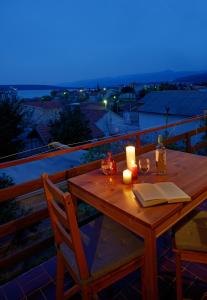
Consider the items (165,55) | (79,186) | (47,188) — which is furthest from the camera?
(165,55)

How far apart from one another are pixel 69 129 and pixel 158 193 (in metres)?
15.2

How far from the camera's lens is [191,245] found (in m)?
1.48

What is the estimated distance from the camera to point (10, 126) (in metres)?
14.8

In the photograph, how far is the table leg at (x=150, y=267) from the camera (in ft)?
4.19

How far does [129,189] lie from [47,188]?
54 centimetres

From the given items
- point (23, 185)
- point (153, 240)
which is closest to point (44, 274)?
point (23, 185)

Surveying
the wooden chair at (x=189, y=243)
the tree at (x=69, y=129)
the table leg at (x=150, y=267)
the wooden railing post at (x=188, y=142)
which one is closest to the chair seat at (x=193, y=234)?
the wooden chair at (x=189, y=243)

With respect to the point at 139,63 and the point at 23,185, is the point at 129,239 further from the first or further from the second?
the point at 139,63

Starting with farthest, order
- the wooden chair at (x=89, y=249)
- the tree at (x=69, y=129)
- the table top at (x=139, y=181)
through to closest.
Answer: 1. the tree at (x=69, y=129)
2. the table top at (x=139, y=181)
3. the wooden chair at (x=89, y=249)

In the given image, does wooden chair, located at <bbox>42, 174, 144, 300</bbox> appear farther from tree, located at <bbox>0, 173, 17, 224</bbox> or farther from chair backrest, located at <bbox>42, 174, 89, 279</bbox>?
tree, located at <bbox>0, 173, 17, 224</bbox>

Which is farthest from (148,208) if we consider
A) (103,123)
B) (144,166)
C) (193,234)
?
(103,123)

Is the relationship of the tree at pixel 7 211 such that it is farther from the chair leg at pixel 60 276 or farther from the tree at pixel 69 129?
the tree at pixel 69 129

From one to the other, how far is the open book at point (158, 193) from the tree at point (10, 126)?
13.8 metres

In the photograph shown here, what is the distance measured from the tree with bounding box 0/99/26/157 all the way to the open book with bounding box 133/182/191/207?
13775mm
